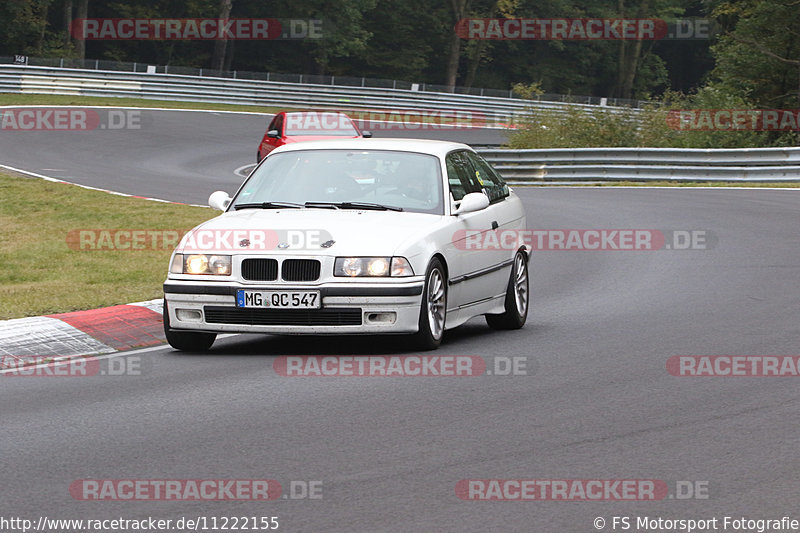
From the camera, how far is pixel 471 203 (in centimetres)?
1046

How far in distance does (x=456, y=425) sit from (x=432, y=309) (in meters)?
2.64

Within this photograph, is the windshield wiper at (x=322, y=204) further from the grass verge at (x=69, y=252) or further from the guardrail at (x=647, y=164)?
the guardrail at (x=647, y=164)

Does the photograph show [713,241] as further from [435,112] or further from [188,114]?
[435,112]

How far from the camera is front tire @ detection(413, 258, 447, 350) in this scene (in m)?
9.62

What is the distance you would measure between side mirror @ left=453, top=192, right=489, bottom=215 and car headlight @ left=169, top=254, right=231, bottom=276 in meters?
1.97

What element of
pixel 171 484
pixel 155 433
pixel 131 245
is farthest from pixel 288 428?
pixel 131 245

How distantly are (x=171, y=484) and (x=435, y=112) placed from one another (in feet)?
182

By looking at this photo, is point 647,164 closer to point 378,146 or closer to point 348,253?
point 378,146
